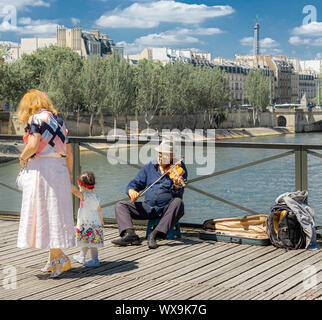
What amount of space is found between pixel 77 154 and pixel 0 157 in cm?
3041

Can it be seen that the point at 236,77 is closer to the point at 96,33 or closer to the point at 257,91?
the point at 257,91

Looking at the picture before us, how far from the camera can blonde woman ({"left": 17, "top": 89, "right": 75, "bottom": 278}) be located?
4.61 m

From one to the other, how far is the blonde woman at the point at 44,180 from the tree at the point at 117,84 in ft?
158

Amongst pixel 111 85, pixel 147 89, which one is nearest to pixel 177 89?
pixel 147 89

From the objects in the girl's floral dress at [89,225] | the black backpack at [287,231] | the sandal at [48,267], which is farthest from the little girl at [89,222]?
the black backpack at [287,231]

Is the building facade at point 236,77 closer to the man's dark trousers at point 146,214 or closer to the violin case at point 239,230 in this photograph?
the violin case at point 239,230

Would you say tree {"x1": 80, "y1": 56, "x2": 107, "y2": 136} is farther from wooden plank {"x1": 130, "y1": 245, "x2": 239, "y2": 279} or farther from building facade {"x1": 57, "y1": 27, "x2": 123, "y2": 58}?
Answer: wooden plank {"x1": 130, "y1": 245, "x2": 239, "y2": 279}

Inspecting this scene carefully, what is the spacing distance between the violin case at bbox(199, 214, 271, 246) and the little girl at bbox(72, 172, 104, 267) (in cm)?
138

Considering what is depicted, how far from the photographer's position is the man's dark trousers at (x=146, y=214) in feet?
18.9

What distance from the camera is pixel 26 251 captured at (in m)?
5.73

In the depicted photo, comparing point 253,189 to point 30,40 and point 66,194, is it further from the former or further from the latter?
point 30,40

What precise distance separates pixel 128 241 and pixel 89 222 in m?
0.81

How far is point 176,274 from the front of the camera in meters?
4.83
